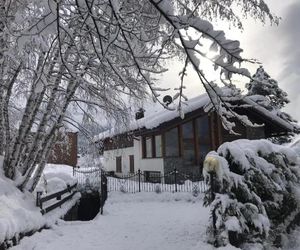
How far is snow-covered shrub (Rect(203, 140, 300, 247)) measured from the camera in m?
7.55

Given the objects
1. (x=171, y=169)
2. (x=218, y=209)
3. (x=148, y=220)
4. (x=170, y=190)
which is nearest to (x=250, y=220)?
(x=218, y=209)

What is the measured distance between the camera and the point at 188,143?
2475 cm

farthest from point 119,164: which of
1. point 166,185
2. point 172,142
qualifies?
point 166,185

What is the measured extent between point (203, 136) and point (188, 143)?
1.22 meters

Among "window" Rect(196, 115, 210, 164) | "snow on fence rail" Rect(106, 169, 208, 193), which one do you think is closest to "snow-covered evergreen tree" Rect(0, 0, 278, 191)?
"snow on fence rail" Rect(106, 169, 208, 193)

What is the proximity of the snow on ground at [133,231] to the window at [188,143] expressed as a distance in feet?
28.5

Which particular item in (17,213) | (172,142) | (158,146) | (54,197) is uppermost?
(172,142)

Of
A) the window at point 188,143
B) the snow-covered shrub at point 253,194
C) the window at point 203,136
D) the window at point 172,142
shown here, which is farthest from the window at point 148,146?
the snow-covered shrub at point 253,194

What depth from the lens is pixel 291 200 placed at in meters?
8.33

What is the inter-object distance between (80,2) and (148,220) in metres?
10.0

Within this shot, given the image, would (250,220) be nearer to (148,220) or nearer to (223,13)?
(223,13)

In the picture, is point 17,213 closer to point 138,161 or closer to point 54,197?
point 54,197

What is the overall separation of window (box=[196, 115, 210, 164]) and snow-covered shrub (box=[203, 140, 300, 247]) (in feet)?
52.7

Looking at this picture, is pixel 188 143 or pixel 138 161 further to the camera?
pixel 138 161
